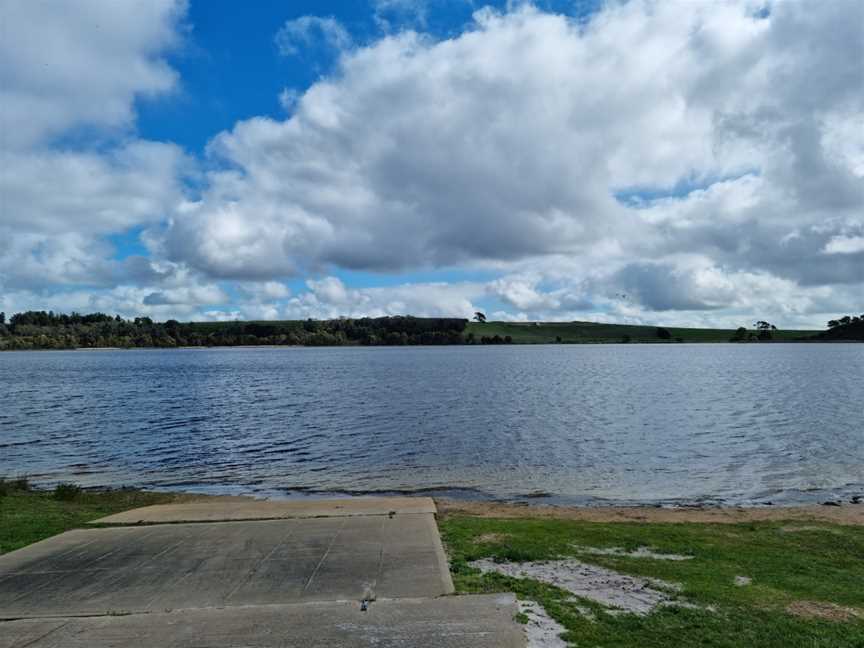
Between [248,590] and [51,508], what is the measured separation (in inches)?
409

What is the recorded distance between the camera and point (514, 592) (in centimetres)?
798

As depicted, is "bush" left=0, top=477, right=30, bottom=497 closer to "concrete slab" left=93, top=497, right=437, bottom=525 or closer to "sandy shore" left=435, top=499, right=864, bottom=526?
"concrete slab" left=93, top=497, right=437, bottom=525

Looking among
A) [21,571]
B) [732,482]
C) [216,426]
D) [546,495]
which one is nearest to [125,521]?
[21,571]

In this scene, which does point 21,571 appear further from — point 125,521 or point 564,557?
point 564,557

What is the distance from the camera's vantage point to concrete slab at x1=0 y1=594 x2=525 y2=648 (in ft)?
21.4

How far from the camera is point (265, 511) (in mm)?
13539

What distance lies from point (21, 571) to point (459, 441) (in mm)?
23706

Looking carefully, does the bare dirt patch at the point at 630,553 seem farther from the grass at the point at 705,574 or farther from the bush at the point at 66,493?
the bush at the point at 66,493

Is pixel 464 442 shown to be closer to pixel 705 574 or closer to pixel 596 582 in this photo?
pixel 705 574

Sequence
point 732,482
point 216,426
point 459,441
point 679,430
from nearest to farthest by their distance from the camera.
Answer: point 732,482 < point 459,441 < point 679,430 < point 216,426

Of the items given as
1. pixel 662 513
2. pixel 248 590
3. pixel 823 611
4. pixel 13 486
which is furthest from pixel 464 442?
pixel 823 611

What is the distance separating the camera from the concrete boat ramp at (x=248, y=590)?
6.71 m

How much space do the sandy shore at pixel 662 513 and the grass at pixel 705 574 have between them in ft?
5.90

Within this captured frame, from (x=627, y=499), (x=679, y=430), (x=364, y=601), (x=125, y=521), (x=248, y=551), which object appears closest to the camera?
(x=364, y=601)
